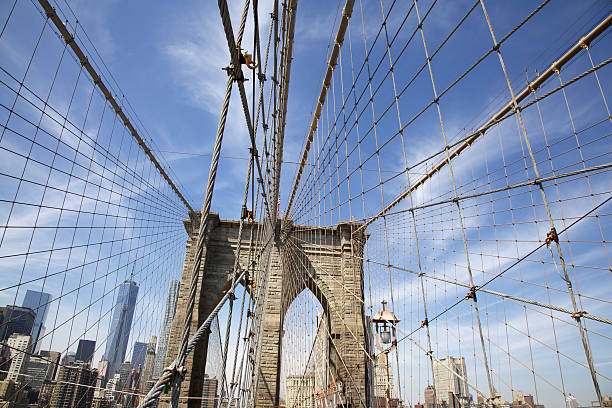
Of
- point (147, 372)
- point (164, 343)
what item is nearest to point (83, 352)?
point (147, 372)

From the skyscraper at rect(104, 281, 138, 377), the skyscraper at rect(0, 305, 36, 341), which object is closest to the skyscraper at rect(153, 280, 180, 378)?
the skyscraper at rect(104, 281, 138, 377)

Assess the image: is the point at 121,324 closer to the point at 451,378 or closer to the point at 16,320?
the point at 16,320

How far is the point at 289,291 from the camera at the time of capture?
1346 centimetres

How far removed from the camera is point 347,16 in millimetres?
5875

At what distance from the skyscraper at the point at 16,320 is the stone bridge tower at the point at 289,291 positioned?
532 cm

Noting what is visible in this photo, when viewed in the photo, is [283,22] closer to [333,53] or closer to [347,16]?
[347,16]

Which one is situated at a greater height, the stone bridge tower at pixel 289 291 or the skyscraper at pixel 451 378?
the stone bridge tower at pixel 289 291

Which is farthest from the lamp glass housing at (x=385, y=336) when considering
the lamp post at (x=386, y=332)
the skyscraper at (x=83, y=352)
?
the skyscraper at (x=83, y=352)

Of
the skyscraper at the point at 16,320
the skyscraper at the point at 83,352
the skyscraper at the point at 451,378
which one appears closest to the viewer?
the skyscraper at the point at 451,378

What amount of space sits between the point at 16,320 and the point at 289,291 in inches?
375

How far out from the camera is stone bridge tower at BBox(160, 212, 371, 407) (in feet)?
34.7

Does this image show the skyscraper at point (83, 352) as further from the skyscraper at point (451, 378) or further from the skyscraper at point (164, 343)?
the skyscraper at point (451, 378)

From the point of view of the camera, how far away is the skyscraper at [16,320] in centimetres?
391

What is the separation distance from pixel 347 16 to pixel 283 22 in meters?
1.39
